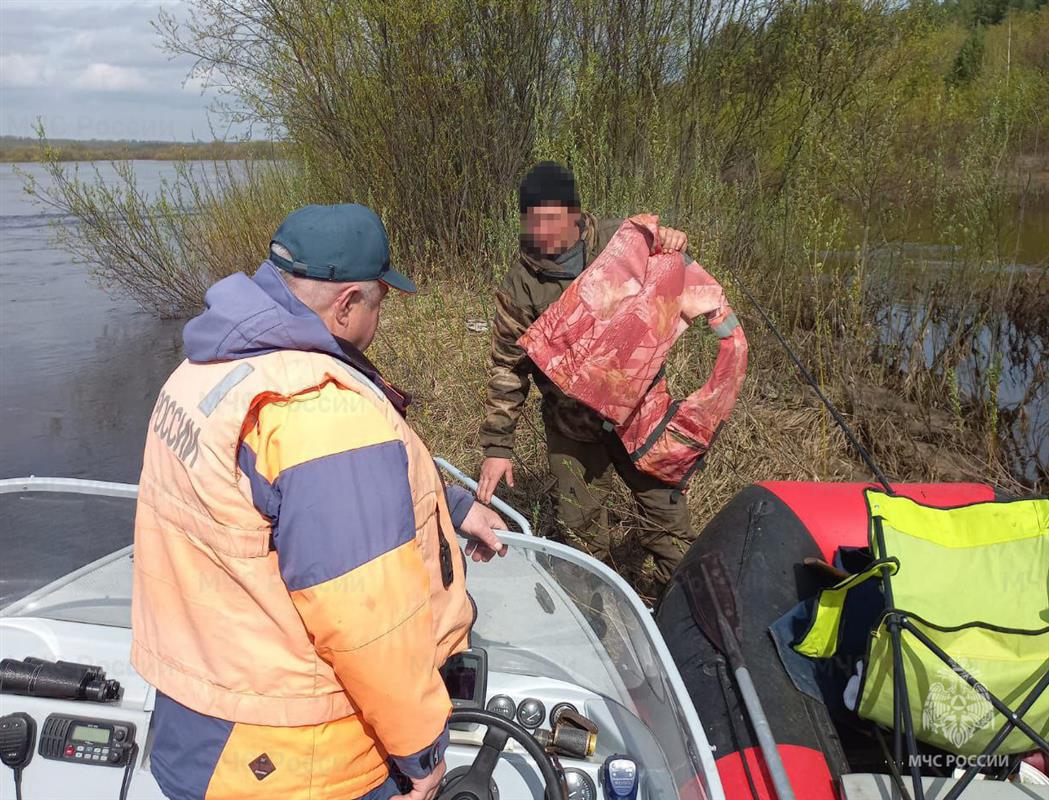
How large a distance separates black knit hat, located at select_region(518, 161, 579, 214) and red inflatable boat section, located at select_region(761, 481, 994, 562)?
1298 mm

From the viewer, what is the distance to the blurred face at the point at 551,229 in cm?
283

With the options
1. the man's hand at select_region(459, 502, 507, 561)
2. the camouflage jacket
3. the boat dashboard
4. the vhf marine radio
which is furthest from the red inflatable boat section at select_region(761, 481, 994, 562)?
the vhf marine radio

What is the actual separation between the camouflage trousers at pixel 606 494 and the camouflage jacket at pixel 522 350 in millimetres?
91

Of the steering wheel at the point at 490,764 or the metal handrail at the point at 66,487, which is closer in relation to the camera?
the steering wheel at the point at 490,764

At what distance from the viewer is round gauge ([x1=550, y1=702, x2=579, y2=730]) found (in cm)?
189

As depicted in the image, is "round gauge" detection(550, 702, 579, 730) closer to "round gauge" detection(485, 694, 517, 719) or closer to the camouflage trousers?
"round gauge" detection(485, 694, 517, 719)

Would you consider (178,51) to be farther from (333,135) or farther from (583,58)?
(583,58)

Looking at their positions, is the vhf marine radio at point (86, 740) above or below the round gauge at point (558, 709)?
above

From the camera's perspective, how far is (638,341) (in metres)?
2.79

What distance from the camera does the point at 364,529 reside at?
111 cm

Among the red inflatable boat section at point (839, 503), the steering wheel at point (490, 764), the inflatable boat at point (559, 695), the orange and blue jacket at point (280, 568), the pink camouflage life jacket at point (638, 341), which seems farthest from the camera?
the pink camouflage life jacket at point (638, 341)

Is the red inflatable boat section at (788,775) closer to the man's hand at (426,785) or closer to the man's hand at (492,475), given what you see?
the man's hand at (426,785)

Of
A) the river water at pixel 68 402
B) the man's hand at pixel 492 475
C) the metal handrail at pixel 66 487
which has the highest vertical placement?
the metal handrail at pixel 66 487

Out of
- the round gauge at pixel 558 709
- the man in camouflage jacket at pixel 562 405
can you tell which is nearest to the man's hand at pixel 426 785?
the round gauge at pixel 558 709
